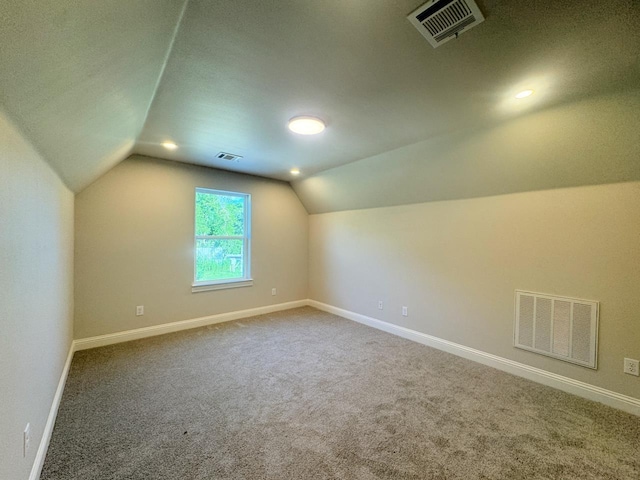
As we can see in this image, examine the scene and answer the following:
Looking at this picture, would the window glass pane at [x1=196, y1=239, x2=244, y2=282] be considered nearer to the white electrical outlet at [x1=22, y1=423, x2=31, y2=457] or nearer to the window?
the window

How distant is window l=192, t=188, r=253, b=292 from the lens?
4203 millimetres

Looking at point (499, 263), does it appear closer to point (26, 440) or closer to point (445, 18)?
point (445, 18)

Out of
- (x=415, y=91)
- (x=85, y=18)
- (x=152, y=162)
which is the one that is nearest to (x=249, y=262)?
(x=152, y=162)

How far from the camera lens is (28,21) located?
0.81 metres

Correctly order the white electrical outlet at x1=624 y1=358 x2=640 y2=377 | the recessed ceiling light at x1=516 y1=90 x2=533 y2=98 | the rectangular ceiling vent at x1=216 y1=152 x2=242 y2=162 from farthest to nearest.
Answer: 1. the rectangular ceiling vent at x1=216 y1=152 x2=242 y2=162
2. the white electrical outlet at x1=624 y1=358 x2=640 y2=377
3. the recessed ceiling light at x1=516 y1=90 x2=533 y2=98

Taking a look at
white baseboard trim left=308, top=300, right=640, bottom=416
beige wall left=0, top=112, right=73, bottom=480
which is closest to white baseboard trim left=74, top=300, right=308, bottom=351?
beige wall left=0, top=112, right=73, bottom=480

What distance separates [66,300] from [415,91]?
366 centimetres

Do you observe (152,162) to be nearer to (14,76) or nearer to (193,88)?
(193,88)

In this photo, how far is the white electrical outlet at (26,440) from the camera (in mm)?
1331

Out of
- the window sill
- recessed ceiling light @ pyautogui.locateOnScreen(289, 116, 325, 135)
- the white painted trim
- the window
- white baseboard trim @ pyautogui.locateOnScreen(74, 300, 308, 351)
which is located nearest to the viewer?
the white painted trim

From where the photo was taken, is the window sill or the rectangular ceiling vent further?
the window sill

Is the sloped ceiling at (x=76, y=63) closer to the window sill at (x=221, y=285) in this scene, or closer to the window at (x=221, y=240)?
the window at (x=221, y=240)

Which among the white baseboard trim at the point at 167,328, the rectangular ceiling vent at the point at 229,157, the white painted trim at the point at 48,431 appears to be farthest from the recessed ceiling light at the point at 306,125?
the white baseboard trim at the point at 167,328

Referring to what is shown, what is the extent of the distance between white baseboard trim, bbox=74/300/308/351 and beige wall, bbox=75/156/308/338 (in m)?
0.06
